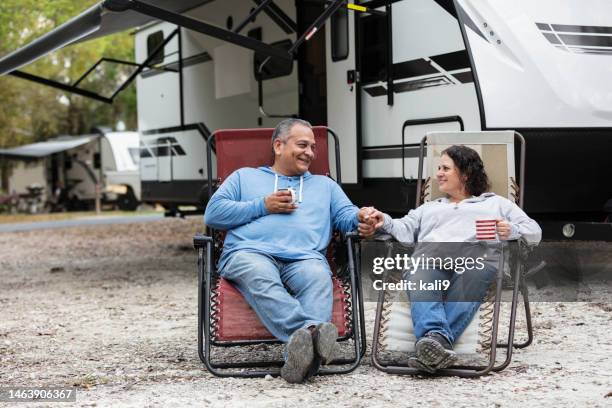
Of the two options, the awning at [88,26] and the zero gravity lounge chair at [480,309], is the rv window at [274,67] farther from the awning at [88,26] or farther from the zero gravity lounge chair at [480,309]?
the zero gravity lounge chair at [480,309]

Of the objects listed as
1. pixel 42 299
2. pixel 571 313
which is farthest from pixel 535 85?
pixel 42 299

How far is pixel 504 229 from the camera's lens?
370 cm

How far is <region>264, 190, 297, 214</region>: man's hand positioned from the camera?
13.2 feet

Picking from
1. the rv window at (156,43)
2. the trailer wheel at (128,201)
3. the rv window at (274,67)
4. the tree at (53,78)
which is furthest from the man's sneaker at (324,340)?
the trailer wheel at (128,201)

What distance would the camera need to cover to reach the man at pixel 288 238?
11.8 feet

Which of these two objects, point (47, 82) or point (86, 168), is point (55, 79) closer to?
point (86, 168)

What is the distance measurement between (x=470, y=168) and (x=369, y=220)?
1.77 ft

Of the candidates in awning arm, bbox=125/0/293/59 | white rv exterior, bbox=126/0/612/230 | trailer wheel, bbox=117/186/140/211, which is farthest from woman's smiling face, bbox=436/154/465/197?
trailer wheel, bbox=117/186/140/211

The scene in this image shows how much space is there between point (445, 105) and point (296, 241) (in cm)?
199

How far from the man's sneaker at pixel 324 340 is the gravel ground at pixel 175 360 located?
0.44 feet

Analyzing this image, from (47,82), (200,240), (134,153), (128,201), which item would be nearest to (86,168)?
(134,153)

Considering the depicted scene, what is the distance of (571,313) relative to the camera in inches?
204

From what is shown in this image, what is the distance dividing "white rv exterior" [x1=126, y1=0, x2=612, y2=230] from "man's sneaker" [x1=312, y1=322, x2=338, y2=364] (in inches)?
86.3

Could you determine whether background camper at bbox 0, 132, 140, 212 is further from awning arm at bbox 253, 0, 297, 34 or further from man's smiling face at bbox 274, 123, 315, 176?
man's smiling face at bbox 274, 123, 315, 176
